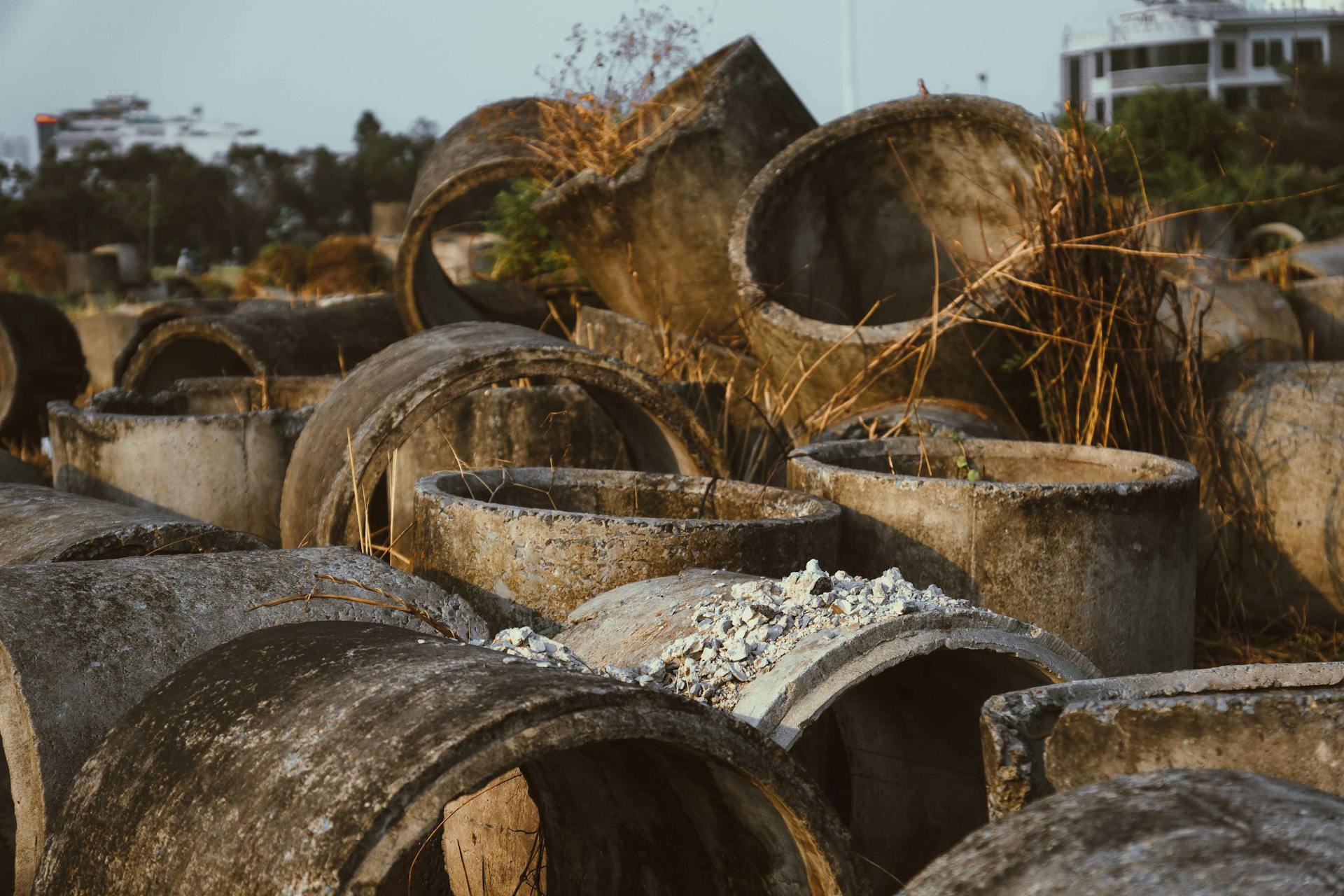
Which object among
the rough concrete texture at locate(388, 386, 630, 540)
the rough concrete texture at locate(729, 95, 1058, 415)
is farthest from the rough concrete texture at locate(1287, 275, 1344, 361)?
the rough concrete texture at locate(388, 386, 630, 540)

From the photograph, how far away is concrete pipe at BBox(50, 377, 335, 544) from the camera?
4906 millimetres

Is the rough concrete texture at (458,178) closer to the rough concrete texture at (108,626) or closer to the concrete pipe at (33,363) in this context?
the concrete pipe at (33,363)

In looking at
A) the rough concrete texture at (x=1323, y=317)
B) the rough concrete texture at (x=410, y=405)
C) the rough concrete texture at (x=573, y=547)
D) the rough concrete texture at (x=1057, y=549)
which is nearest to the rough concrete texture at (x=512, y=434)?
the rough concrete texture at (x=410, y=405)

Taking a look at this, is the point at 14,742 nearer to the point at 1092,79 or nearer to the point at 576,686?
the point at 576,686

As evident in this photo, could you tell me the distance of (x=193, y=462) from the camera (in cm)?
491

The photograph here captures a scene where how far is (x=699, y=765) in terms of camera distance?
2.27 metres

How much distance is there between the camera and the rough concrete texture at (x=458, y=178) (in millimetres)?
7438

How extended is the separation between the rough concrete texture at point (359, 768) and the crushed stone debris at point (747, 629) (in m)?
0.18

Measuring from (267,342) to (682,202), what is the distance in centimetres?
247

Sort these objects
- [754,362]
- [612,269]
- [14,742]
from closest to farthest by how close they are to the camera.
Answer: [14,742]
[754,362]
[612,269]

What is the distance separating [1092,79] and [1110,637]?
65.5 metres

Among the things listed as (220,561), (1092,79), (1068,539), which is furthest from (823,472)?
(1092,79)

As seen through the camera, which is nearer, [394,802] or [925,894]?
[925,894]

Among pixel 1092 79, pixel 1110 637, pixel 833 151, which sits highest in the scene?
pixel 1092 79
